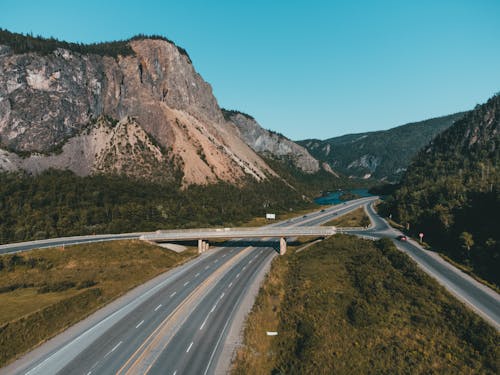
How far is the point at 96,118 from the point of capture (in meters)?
169

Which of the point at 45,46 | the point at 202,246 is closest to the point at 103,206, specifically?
the point at 202,246

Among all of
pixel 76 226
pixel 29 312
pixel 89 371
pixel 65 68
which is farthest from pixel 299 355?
pixel 65 68

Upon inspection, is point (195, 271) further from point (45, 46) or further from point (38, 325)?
point (45, 46)

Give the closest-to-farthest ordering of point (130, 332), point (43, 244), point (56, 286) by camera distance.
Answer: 1. point (130, 332)
2. point (56, 286)
3. point (43, 244)

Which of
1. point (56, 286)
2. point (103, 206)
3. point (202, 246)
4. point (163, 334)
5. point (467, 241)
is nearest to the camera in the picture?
point (163, 334)

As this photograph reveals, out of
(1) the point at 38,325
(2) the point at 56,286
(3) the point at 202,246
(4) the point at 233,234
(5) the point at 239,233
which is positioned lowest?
(1) the point at 38,325

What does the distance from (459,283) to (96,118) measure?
16988 centimetres

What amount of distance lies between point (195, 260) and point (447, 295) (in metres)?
47.0

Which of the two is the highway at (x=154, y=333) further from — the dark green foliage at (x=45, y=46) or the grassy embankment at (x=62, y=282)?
the dark green foliage at (x=45, y=46)

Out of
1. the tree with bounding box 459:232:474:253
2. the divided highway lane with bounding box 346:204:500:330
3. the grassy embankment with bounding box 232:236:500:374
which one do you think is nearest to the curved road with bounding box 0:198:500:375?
the divided highway lane with bounding box 346:204:500:330

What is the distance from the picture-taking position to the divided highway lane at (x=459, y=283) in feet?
134

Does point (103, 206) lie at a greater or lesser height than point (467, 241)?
greater

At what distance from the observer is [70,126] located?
15912cm

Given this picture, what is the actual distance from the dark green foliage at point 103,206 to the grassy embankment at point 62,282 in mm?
5861
